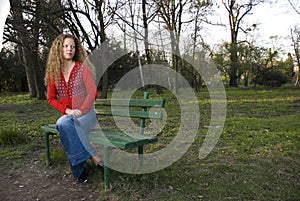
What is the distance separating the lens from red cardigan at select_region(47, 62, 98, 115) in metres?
3.00

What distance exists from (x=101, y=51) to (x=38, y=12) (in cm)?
537

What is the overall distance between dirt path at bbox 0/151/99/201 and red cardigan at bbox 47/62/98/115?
0.82 meters

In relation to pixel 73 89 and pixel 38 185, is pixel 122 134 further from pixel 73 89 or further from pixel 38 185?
pixel 38 185

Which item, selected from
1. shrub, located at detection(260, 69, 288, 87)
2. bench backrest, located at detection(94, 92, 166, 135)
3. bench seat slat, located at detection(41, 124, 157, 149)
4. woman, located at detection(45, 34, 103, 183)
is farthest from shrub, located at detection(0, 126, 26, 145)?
shrub, located at detection(260, 69, 288, 87)

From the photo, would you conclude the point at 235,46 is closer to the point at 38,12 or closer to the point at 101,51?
the point at 101,51

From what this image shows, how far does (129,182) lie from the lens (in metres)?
2.83

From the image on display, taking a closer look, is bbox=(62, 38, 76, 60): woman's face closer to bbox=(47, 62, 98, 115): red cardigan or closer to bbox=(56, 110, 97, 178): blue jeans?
bbox=(47, 62, 98, 115): red cardigan

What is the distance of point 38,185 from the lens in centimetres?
307

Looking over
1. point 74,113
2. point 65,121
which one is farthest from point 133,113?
point 65,121

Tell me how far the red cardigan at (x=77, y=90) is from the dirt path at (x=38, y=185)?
0.82 m

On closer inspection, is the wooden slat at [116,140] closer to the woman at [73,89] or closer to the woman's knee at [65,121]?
the woman at [73,89]

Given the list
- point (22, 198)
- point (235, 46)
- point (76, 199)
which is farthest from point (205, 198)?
point (235, 46)

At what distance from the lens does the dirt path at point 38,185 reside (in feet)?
9.05

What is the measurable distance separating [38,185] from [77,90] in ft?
3.89
